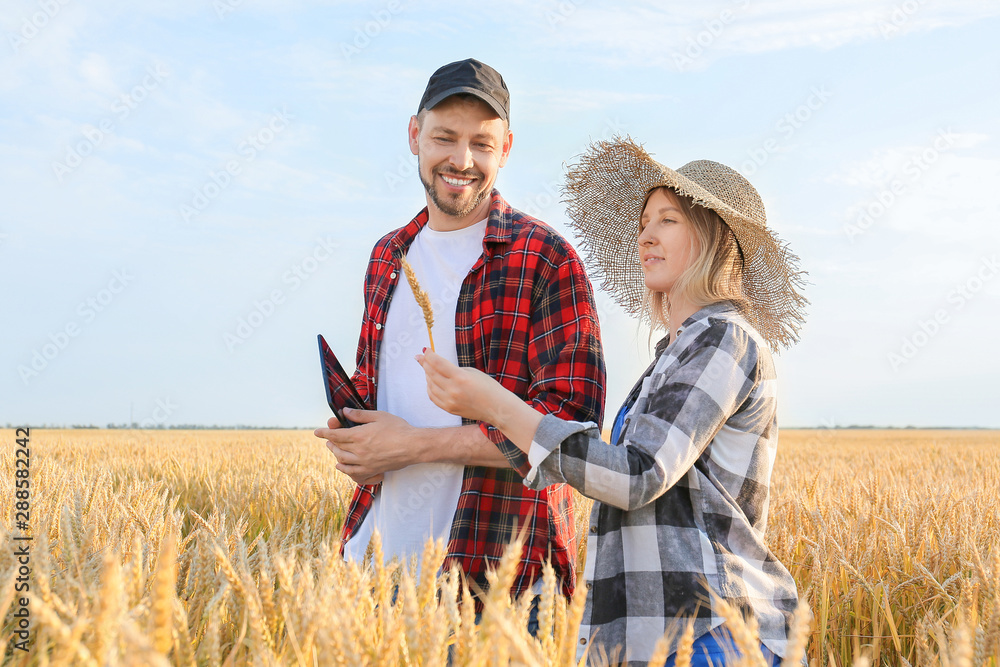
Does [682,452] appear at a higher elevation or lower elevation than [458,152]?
lower

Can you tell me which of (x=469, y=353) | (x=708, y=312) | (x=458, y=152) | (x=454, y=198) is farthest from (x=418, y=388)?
(x=708, y=312)

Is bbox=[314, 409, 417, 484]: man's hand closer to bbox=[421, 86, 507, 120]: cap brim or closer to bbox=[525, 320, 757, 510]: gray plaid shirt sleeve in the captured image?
bbox=[525, 320, 757, 510]: gray plaid shirt sleeve

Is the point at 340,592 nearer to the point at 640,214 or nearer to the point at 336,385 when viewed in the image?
the point at 336,385

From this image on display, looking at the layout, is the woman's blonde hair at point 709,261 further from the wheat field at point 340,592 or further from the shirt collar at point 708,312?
the wheat field at point 340,592

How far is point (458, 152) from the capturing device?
9.76 feet

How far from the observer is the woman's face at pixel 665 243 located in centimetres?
225

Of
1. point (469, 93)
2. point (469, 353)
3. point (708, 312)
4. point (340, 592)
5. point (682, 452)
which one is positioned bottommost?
point (340, 592)

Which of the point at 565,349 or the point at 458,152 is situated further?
the point at 458,152

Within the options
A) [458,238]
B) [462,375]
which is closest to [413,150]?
[458,238]

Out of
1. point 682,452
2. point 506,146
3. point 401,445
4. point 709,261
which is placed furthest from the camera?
point 506,146

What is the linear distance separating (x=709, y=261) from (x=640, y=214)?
584mm

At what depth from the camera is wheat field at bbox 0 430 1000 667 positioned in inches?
41.7

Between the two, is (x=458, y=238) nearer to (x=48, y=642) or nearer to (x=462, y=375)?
(x=462, y=375)

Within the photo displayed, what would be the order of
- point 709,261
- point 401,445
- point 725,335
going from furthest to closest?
A: point 401,445, point 709,261, point 725,335
